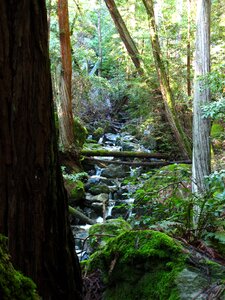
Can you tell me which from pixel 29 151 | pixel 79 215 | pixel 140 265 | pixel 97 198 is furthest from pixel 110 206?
pixel 29 151

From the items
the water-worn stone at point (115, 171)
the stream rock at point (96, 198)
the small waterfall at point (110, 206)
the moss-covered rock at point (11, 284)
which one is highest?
the moss-covered rock at point (11, 284)

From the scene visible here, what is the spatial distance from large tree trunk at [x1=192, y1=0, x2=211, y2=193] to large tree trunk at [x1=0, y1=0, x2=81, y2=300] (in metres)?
5.68

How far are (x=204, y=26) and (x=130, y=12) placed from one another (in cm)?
777

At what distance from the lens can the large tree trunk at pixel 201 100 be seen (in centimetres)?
774

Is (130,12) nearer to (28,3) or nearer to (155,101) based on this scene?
(155,101)

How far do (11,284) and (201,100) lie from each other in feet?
25.8

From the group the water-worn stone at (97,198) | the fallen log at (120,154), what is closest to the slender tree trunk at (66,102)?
the fallen log at (120,154)

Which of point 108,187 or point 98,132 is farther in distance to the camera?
point 98,132

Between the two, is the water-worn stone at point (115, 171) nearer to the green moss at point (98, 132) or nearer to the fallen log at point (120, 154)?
the fallen log at point (120, 154)

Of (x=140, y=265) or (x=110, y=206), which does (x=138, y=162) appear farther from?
(x=140, y=265)

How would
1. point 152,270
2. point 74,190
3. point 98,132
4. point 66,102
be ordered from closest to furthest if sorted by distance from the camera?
point 152,270, point 74,190, point 66,102, point 98,132

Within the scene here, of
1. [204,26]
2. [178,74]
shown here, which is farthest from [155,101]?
[204,26]

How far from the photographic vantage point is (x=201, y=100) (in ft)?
27.3

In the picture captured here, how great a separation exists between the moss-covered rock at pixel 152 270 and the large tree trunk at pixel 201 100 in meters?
5.09
